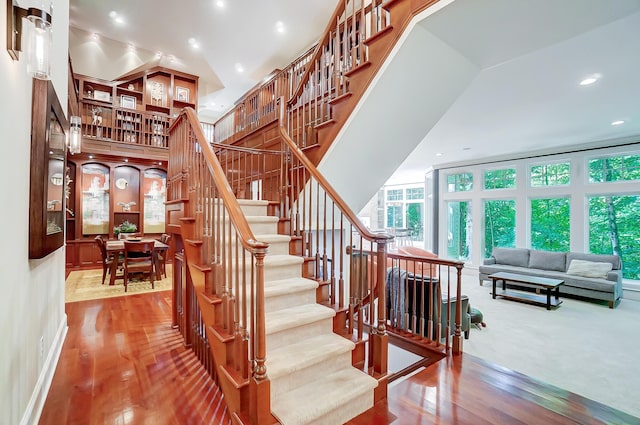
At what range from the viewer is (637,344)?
3.61 metres

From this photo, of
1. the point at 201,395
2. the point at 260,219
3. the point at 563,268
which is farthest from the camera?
the point at 563,268

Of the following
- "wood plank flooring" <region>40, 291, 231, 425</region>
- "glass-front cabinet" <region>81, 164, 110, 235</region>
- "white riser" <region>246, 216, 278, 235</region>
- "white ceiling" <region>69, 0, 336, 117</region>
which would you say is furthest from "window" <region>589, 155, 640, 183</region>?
"glass-front cabinet" <region>81, 164, 110, 235</region>

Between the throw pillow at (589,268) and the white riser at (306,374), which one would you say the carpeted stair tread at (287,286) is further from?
the throw pillow at (589,268)

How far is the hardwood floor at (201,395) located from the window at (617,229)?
5455 millimetres

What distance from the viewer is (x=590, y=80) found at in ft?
10.9

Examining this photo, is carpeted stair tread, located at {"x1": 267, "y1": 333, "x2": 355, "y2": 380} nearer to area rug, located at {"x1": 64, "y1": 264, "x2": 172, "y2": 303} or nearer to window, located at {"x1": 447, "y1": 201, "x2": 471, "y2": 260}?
area rug, located at {"x1": 64, "y1": 264, "x2": 172, "y2": 303}

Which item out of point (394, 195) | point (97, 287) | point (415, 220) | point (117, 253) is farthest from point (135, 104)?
point (415, 220)

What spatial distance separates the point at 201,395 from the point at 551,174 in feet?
26.4

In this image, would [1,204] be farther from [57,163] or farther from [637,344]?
[637,344]

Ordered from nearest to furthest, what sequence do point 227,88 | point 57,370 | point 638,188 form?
point 57,370 → point 638,188 → point 227,88

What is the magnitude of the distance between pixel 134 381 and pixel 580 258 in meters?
7.63

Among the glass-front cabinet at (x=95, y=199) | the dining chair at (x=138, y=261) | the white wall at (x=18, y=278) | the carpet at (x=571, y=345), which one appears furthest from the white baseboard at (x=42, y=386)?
the glass-front cabinet at (x=95, y=199)

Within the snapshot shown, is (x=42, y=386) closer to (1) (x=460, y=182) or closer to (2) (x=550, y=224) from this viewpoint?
(2) (x=550, y=224)

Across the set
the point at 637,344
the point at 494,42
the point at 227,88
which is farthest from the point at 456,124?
the point at 227,88
